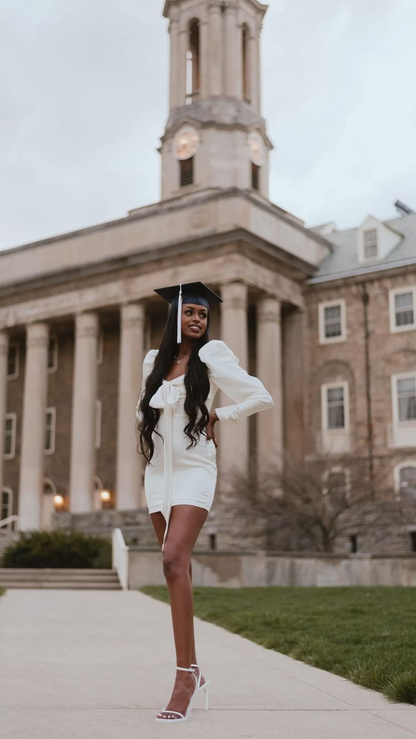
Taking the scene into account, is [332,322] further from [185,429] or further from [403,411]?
[185,429]

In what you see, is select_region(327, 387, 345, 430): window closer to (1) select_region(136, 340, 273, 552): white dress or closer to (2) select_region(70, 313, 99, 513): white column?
(2) select_region(70, 313, 99, 513): white column

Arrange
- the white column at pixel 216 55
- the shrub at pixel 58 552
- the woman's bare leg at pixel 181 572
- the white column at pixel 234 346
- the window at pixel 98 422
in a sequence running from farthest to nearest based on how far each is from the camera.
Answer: the white column at pixel 216 55, the window at pixel 98 422, the white column at pixel 234 346, the shrub at pixel 58 552, the woman's bare leg at pixel 181 572

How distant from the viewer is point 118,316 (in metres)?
50.1

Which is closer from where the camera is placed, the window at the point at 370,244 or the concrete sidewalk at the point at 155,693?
the concrete sidewalk at the point at 155,693

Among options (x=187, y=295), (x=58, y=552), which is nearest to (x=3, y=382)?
(x=58, y=552)

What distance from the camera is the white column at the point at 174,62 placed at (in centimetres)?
5256

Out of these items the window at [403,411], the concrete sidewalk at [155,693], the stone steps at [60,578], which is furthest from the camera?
the window at [403,411]

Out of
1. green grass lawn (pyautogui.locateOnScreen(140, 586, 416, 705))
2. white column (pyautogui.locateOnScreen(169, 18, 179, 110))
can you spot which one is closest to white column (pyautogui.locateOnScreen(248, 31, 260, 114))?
white column (pyautogui.locateOnScreen(169, 18, 179, 110))

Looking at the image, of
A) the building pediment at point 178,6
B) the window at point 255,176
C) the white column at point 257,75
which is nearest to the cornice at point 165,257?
the window at point 255,176

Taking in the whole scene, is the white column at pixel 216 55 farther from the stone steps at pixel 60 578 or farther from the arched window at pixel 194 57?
the stone steps at pixel 60 578

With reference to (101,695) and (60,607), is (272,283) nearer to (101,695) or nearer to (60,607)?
(60,607)

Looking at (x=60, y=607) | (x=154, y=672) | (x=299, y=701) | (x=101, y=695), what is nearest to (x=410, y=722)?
(x=299, y=701)

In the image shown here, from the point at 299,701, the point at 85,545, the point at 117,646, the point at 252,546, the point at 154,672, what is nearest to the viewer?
the point at 299,701

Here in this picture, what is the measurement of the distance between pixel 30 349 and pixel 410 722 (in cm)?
4633
